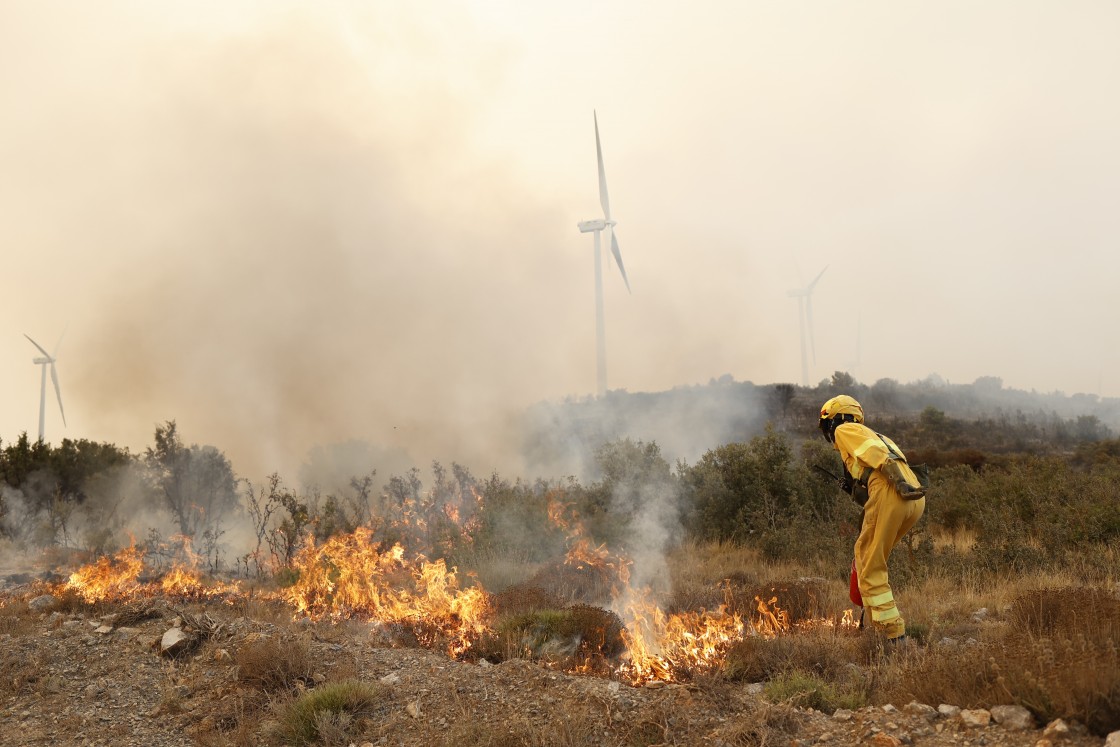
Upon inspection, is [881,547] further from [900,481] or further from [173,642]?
[173,642]

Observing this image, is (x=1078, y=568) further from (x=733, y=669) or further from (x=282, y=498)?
(x=282, y=498)

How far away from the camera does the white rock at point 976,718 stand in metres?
4.30

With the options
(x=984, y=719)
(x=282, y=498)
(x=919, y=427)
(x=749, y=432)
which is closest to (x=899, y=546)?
(x=984, y=719)

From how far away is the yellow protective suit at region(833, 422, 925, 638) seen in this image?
6176 mm

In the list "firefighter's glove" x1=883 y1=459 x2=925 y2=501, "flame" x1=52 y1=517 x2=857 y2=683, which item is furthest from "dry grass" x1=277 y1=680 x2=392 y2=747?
"firefighter's glove" x1=883 y1=459 x2=925 y2=501

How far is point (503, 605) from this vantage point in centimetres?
900

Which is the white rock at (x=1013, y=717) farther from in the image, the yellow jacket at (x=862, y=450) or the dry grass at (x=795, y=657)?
the yellow jacket at (x=862, y=450)

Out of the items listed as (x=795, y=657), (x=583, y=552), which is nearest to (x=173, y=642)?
(x=583, y=552)

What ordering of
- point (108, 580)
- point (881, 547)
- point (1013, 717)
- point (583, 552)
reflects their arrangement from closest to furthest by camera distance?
point (1013, 717) < point (881, 547) < point (583, 552) < point (108, 580)

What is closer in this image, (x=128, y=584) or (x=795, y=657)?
(x=795, y=657)

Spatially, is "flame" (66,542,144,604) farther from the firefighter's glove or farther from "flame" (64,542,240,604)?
the firefighter's glove

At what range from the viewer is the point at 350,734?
568 centimetres

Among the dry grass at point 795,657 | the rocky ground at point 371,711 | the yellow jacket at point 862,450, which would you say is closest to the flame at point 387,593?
the rocky ground at point 371,711

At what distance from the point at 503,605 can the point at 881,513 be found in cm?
482
